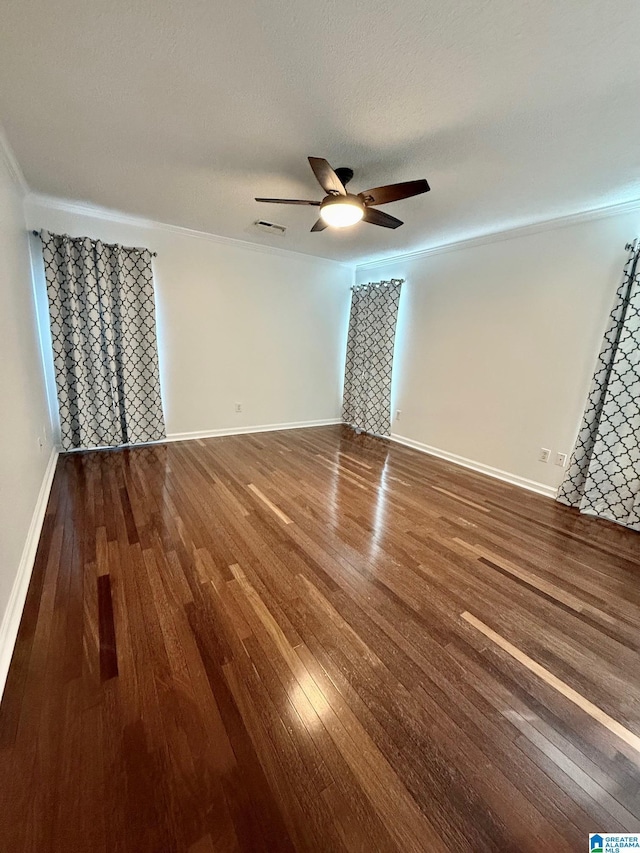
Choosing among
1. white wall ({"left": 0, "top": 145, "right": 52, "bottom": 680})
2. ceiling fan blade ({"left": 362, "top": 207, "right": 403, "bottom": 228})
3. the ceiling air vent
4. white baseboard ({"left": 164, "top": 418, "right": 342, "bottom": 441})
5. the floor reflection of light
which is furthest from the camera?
white baseboard ({"left": 164, "top": 418, "right": 342, "bottom": 441})

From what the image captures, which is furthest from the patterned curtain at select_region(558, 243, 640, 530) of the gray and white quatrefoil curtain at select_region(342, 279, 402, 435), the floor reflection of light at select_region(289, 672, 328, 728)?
the floor reflection of light at select_region(289, 672, 328, 728)

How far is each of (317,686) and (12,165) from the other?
12.0 feet

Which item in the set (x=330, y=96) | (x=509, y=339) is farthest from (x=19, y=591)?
(x=509, y=339)

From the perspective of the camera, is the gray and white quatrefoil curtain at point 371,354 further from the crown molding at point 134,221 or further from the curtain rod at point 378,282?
the crown molding at point 134,221

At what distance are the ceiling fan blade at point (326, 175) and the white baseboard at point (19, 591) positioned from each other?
248 centimetres

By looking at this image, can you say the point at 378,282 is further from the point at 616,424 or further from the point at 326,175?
the point at 616,424

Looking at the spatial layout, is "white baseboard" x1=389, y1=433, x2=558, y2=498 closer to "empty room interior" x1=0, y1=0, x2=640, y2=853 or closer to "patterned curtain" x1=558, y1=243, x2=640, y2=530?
"empty room interior" x1=0, y1=0, x2=640, y2=853

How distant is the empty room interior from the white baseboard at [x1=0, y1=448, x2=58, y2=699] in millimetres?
17

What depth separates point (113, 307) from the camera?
3395mm

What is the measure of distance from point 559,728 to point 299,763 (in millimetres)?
908

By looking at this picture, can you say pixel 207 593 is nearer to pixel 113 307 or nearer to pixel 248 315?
pixel 113 307

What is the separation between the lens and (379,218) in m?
2.32

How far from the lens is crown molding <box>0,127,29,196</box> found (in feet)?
6.59

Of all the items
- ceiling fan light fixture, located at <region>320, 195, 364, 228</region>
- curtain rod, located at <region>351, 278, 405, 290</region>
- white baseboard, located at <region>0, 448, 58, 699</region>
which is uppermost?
curtain rod, located at <region>351, 278, 405, 290</region>
